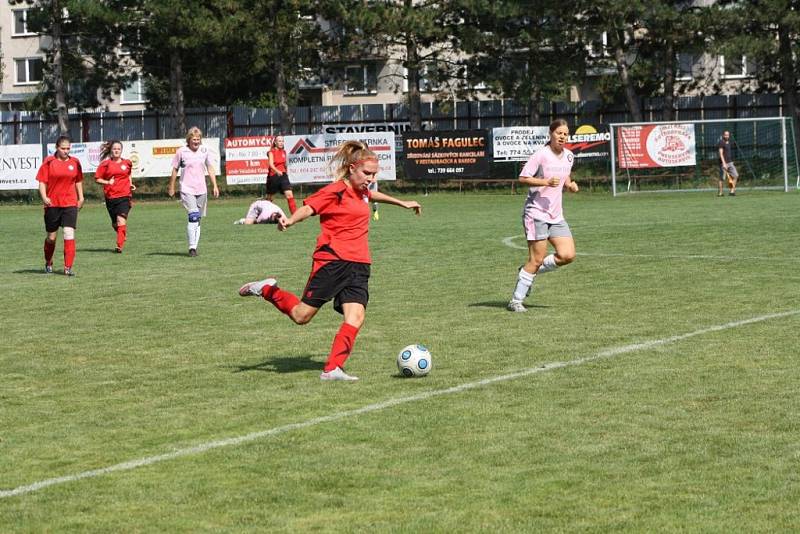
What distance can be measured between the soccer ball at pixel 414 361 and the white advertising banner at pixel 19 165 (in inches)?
1418

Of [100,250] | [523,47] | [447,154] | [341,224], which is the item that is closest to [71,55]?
[523,47]

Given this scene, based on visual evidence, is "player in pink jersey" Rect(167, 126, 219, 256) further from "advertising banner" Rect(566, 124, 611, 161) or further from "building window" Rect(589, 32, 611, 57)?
"building window" Rect(589, 32, 611, 57)

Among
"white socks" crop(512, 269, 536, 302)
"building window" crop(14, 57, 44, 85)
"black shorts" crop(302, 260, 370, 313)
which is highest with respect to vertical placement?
"building window" crop(14, 57, 44, 85)

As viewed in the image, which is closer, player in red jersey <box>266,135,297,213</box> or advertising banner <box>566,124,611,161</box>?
player in red jersey <box>266,135,297,213</box>

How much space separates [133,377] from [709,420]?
452 cm

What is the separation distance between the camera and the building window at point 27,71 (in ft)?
289

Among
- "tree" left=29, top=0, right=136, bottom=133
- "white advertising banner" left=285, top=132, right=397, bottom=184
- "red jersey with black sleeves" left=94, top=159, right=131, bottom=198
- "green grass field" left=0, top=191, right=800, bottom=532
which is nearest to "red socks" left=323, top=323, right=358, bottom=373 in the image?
"green grass field" left=0, top=191, right=800, bottom=532

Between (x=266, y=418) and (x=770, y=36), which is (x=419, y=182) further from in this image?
(x=266, y=418)

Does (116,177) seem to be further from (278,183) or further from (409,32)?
(409,32)

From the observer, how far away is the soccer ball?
32.8ft

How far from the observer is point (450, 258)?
68.1 feet

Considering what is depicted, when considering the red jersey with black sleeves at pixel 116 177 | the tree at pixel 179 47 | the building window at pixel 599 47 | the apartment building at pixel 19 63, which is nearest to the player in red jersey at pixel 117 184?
the red jersey with black sleeves at pixel 116 177

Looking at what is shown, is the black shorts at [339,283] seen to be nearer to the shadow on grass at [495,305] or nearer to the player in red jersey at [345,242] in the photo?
the player in red jersey at [345,242]

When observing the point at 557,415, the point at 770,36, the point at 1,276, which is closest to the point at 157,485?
the point at 557,415
